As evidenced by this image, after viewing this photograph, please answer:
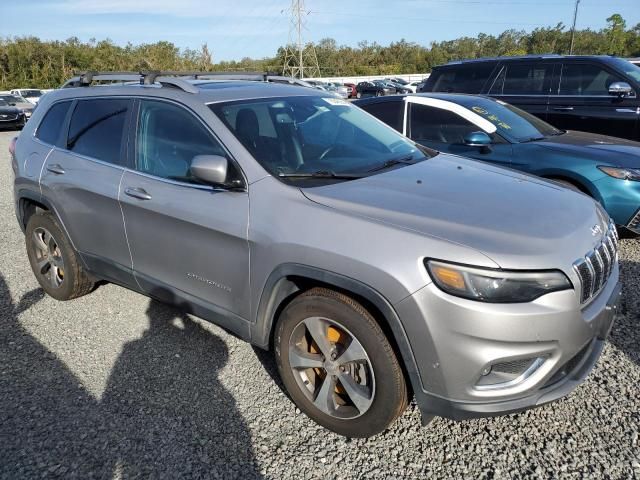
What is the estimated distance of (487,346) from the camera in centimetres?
203

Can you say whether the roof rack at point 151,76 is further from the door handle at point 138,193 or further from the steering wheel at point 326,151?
the steering wheel at point 326,151

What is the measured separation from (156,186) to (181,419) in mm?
1397

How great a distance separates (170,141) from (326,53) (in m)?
81.1

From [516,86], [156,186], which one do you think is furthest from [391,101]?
[156,186]

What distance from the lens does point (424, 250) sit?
2.08 meters

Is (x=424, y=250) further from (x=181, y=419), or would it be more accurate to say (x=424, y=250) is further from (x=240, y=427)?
(x=181, y=419)

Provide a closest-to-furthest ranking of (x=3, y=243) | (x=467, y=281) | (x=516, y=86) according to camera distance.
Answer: (x=467, y=281) → (x=3, y=243) → (x=516, y=86)

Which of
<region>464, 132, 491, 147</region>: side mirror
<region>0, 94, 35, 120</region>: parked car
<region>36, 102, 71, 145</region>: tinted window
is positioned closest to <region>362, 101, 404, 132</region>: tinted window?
<region>464, 132, 491, 147</region>: side mirror

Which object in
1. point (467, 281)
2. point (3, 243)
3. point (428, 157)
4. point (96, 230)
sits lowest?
point (3, 243)

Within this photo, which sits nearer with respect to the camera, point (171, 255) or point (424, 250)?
point (424, 250)

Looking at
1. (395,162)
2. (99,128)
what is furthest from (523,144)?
(99,128)

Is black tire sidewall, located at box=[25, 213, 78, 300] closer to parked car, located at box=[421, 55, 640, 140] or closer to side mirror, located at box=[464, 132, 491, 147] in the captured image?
side mirror, located at box=[464, 132, 491, 147]

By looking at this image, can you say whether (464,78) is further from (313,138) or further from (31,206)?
(31,206)

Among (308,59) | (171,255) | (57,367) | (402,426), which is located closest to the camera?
(402,426)
